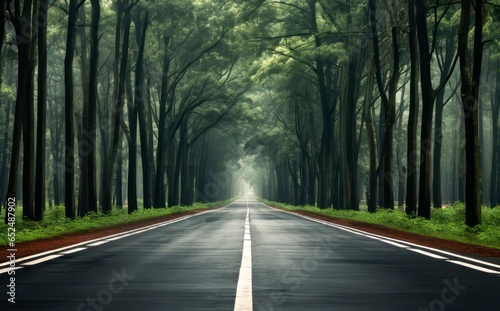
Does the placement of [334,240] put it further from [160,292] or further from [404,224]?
[160,292]

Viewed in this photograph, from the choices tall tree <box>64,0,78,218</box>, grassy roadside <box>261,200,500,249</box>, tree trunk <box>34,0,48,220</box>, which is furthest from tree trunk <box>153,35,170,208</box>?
tree trunk <box>34,0,48,220</box>

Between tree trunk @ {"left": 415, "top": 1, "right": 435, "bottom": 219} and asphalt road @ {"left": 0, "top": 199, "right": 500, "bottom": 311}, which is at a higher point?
tree trunk @ {"left": 415, "top": 1, "right": 435, "bottom": 219}

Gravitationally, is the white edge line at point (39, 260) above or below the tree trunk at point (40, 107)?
below

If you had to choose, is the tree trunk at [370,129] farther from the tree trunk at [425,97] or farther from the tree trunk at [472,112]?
the tree trunk at [472,112]

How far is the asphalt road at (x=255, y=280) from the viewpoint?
852cm

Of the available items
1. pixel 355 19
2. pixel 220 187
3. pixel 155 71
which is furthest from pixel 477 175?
pixel 220 187

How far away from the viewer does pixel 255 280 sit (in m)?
10.9

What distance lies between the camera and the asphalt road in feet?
Answer: 28.0

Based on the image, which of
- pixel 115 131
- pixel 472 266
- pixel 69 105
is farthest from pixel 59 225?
pixel 472 266

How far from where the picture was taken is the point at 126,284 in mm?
10453

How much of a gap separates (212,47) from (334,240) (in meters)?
35.1

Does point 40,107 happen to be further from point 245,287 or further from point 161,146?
point 245,287

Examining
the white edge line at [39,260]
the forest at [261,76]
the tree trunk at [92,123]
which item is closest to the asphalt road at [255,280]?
the white edge line at [39,260]

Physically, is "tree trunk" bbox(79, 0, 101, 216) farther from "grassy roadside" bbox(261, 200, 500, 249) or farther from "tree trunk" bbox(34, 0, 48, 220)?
"grassy roadside" bbox(261, 200, 500, 249)
